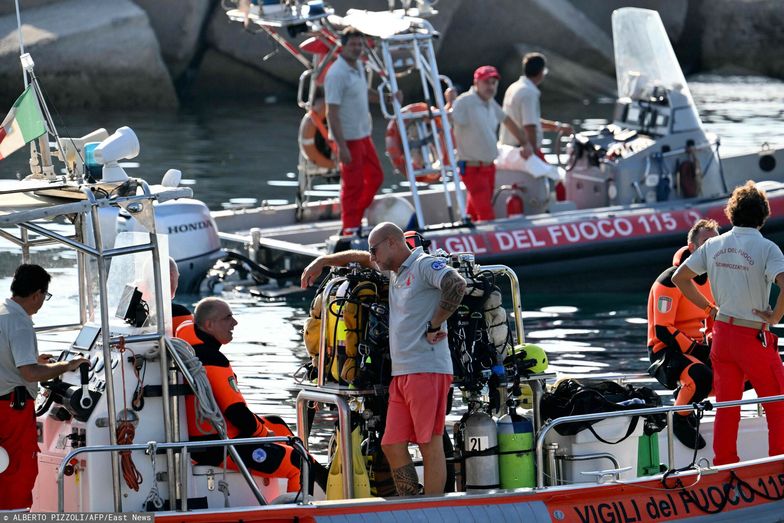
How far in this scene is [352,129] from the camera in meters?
14.0

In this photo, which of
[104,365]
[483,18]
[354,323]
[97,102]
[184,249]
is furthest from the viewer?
[483,18]

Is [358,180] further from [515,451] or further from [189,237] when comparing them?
[515,451]

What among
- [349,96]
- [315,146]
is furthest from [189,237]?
[349,96]

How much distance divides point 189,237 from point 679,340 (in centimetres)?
674

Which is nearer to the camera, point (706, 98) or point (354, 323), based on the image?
point (354, 323)

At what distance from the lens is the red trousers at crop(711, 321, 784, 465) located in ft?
25.9

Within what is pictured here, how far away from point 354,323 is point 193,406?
2.81 ft

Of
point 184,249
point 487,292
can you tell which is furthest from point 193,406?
point 184,249

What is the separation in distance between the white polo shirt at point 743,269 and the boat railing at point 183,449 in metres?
2.36

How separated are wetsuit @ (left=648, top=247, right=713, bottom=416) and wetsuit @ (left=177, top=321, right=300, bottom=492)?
96.7 inches

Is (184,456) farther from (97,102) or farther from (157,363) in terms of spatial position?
(97,102)

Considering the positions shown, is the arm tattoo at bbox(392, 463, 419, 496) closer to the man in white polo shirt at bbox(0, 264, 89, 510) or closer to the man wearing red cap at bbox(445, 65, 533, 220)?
the man in white polo shirt at bbox(0, 264, 89, 510)

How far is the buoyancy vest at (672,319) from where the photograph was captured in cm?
870

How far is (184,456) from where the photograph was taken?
22.3 feet
